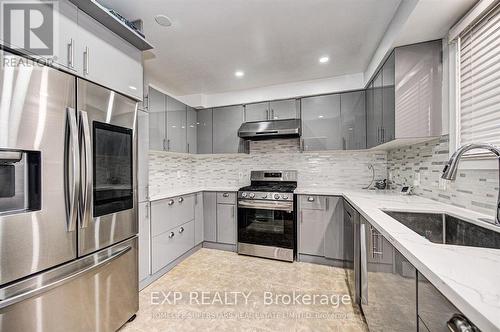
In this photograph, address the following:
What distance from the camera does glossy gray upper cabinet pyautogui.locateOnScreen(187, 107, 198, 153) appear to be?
3.35m

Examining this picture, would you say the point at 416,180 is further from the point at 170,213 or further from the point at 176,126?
the point at 176,126

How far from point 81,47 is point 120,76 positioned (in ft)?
0.95

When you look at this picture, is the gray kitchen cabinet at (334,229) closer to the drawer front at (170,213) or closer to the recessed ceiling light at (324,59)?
the recessed ceiling light at (324,59)

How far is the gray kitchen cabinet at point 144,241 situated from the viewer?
2.18m

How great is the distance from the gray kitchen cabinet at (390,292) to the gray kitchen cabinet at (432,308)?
49mm

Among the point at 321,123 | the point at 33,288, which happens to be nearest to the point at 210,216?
the point at 321,123

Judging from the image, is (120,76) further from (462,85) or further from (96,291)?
(462,85)

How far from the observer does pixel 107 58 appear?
1506 mm

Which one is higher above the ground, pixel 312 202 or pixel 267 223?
pixel 312 202

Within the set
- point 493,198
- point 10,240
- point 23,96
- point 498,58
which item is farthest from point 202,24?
point 493,198

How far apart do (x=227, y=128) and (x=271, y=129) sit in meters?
0.79

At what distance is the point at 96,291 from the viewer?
142cm

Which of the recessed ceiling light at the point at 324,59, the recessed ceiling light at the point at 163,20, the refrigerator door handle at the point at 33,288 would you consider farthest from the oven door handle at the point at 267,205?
the recessed ceiling light at the point at 163,20

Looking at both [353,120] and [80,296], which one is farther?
[353,120]
